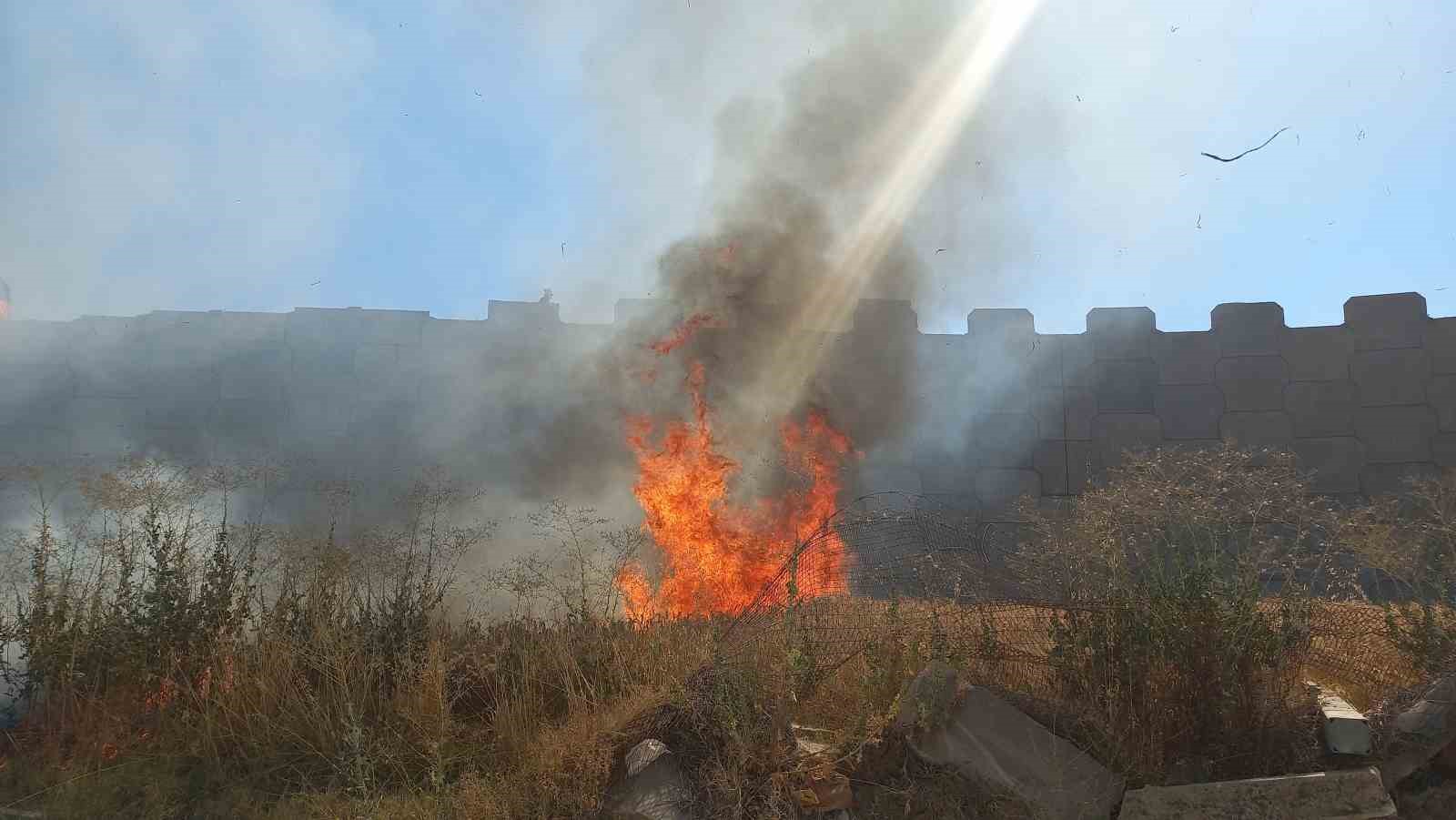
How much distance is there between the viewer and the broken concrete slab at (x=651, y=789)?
199 inches

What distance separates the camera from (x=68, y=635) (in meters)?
6.26

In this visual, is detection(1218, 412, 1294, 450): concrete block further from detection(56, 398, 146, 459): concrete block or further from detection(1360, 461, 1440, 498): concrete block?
detection(56, 398, 146, 459): concrete block

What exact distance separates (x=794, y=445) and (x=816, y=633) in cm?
613

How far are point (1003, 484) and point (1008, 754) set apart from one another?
8.71m

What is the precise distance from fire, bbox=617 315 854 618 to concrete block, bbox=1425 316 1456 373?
26.4 ft

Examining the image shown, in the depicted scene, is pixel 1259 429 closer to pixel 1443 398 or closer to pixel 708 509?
pixel 1443 398

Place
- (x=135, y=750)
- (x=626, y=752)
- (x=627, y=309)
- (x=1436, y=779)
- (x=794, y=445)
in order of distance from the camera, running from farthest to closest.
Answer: (x=627, y=309) → (x=794, y=445) → (x=135, y=750) → (x=626, y=752) → (x=1436, y=779)

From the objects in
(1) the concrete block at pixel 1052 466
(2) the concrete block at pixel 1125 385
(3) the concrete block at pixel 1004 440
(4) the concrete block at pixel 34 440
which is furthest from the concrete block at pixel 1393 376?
(4) the concrete block at pixel 34 440

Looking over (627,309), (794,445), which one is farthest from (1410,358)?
(627,309)

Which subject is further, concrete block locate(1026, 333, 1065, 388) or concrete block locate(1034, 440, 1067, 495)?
concrete block locate(1026, 333, 1065, 388)

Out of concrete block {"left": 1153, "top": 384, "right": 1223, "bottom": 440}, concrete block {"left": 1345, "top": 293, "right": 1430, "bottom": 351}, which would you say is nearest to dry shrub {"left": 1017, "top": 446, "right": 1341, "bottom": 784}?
concrete block {"left": 1153, "top": 384, "right": 1223, "bottom": 440}

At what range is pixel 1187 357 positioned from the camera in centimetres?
1377

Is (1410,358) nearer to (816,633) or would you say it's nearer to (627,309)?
(627,309)

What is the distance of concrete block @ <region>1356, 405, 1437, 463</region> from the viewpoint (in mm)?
13250
